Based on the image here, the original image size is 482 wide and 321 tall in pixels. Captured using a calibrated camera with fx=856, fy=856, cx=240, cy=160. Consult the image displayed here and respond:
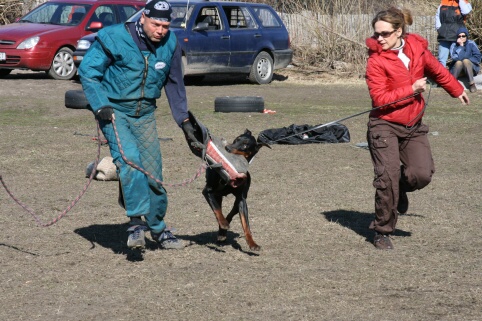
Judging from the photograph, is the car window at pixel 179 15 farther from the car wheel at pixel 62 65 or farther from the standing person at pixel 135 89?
the standing person at pixel 135 89

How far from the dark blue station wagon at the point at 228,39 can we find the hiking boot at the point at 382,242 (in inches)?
477

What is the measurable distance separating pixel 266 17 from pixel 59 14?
5010mm

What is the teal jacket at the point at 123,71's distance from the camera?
236 inches

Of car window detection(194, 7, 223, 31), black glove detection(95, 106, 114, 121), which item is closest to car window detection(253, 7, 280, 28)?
car window detection(194, 7, 223, 31)

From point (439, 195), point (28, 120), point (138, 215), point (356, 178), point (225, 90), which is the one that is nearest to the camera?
point (138, 215)

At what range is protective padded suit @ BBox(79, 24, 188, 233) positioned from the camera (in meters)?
6.00

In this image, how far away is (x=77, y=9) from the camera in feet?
65.6

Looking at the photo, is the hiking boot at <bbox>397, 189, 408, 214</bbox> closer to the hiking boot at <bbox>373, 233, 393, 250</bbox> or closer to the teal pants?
the hiking boot at <bbox>373, 233, 393, 250</bbox>

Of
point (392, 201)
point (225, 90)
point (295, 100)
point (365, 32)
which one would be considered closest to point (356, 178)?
point (392, 201)

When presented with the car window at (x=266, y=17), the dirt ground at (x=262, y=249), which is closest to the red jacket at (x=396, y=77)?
the dirt ground at (x=262, y=249)

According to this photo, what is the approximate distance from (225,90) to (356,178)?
9.43m

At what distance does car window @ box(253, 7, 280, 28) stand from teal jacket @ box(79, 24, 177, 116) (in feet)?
49.3

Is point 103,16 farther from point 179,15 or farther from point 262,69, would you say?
point 262,69

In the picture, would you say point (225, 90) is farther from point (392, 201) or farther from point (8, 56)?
point (392, 201)
